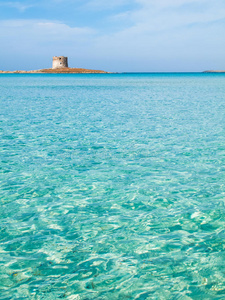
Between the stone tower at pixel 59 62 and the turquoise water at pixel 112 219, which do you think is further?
the stone tower at pixel 59 62

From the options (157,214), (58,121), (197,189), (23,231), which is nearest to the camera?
(23,231)

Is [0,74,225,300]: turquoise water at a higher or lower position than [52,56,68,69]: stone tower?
lower

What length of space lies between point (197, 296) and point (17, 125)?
607 inches

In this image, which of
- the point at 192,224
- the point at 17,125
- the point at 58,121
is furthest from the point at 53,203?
the point at 58,121

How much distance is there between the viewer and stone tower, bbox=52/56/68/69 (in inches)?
7092

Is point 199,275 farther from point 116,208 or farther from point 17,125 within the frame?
point 17,125

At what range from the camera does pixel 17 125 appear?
1812 centimetres

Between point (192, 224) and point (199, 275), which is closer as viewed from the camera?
point (199, 275)

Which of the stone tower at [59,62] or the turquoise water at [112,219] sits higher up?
the stone tower at [59,62]

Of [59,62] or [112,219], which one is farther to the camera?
[59,62]

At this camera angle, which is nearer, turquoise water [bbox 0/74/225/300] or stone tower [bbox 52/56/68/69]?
turquoise water [bbox 0/74/225/300]

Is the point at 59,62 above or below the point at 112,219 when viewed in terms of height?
above

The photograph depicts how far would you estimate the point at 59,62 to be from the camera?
599 ft

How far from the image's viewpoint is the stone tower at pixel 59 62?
180 meters
